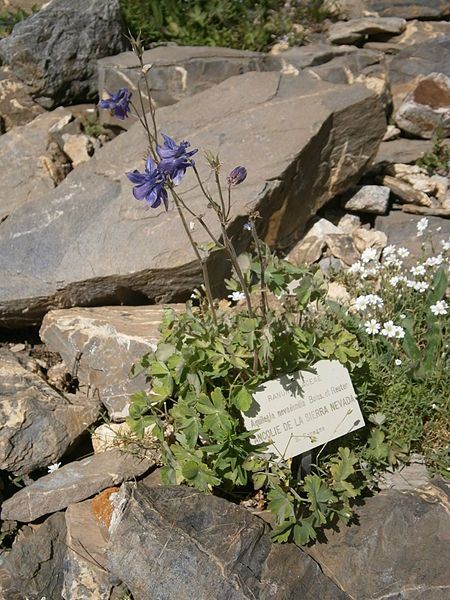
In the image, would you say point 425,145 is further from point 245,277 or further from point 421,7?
point 245,277

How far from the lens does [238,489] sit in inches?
122

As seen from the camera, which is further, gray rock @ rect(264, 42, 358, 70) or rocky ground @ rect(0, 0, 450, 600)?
gray rock @ rect(264, 42, 358, 70)

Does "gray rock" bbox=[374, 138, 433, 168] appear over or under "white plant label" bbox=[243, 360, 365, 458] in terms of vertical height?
under

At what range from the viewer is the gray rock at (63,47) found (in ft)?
18.6

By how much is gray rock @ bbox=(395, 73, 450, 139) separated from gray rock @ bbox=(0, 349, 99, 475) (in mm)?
3367

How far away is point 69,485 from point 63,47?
12.9 feet

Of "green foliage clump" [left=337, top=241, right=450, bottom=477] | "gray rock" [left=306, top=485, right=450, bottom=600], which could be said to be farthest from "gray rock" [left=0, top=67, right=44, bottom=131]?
"gray rock" [left=306, top=485, right=450, bottom=600]

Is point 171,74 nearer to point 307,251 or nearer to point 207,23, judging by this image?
point 207,23

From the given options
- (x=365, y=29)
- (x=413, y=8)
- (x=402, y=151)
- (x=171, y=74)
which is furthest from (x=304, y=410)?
(x=413, y=8)

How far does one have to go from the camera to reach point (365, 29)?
631cm

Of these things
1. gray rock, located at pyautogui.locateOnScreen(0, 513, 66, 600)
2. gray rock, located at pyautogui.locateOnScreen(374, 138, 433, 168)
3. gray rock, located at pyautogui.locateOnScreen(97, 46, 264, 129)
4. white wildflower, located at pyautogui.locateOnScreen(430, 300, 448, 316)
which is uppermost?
gray rock, located at pyautogui.locateOnScreen(97, 46, 264, 129)

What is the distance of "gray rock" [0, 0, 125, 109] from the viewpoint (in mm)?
5680

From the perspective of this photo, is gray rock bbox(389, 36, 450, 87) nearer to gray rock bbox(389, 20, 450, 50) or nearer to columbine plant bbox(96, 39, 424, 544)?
gray rock bbox(389, 20, 450, 50)

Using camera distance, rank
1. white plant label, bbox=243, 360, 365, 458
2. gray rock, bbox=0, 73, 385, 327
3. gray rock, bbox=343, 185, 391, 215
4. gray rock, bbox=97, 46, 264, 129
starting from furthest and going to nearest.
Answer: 1. gray rock, bbox=97, 46, 264, 129
2. gray rock, bbox=343, 185, 391, 215
3. gray rock, bbox=0, 73, 385, 327
4. white plant label, bbox=243, 360, 365, 458
